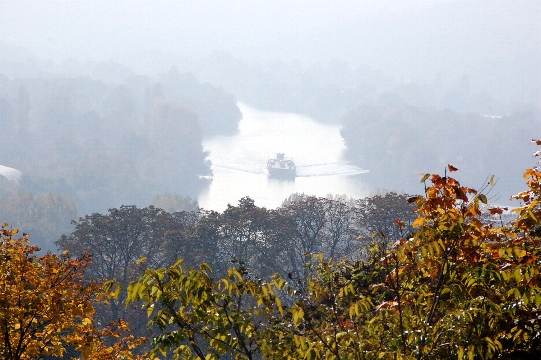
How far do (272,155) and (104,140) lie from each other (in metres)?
24.2

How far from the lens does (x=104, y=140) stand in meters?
86.8

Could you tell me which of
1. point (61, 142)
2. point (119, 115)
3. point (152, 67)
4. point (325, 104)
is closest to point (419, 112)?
point (325, 104)

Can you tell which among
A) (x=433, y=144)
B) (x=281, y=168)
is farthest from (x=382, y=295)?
(x=433, y=144)

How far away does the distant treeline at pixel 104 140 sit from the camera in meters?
67.2

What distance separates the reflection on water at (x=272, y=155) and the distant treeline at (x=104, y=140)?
3.90 metres

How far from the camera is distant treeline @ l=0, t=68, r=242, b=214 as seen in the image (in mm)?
67250

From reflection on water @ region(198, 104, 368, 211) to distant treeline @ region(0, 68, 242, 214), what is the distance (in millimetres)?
3900

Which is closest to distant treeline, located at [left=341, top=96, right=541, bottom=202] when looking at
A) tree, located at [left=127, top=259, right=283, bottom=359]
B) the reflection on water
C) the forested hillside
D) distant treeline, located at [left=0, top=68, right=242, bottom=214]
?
the reflection on water

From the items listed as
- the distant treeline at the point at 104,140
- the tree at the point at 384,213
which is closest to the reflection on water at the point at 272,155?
the distant treeline at the point at 104,140

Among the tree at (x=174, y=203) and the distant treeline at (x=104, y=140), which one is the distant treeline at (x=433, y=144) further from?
the tree at (x=174, y=203)

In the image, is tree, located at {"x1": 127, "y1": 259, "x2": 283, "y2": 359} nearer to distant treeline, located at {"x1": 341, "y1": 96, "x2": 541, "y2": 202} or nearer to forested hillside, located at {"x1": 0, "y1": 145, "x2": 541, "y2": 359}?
forested hillside, located at {"x1": 0, "y1": 145, "x2": 541, "y2": 359}

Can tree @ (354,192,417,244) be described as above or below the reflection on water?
below

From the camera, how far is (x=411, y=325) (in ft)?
12.0

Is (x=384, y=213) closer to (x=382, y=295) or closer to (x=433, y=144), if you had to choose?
(x=382, y=295)
